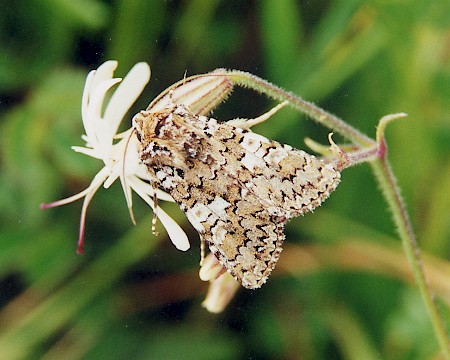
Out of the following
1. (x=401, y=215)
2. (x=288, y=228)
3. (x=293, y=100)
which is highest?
(x=293, y=100)

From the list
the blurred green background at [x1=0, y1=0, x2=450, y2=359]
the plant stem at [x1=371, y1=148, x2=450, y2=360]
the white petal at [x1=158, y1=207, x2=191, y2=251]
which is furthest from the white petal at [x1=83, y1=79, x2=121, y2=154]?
the blurred green background at [x1=0, y1=0, x2=450, y2=359]

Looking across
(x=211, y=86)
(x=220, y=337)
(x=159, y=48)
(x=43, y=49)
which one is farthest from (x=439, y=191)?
(x=43, y=49)

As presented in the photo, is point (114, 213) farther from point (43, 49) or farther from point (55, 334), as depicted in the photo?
point (43, 49)

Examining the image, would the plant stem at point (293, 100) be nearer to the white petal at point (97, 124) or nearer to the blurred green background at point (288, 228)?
the white petal at point (97, 124)

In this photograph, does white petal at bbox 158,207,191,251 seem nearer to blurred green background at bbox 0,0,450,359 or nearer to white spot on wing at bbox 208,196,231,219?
white spot on wing at bbox 208,196,231,219

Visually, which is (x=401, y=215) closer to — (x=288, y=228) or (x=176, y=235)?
(x=176, y=235)

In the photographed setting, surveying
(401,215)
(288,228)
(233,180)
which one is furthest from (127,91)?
(288,228)
